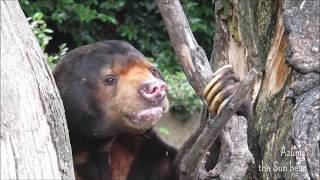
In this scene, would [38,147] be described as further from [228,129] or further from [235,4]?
[235,4]

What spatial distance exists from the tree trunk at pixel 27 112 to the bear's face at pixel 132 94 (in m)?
1.40

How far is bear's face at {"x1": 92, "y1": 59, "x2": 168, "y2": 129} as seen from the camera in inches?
160

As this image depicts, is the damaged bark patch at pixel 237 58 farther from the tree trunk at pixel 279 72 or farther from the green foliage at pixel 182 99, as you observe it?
the green foliage at pixel 182 99

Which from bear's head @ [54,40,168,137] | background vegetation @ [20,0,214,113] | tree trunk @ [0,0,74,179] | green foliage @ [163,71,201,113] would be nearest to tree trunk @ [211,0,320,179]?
bear's head @ [54,40,168,137]

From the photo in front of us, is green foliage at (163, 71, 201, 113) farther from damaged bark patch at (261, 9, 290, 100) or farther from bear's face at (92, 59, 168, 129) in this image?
damaged bark patch at (261, 9, 290, 100)

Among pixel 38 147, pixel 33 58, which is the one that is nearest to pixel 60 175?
pixel 38 147

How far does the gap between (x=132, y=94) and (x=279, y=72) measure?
882mm

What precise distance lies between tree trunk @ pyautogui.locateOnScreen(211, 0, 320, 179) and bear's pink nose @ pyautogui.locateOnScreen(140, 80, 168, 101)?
358 mm

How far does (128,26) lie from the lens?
9359mm

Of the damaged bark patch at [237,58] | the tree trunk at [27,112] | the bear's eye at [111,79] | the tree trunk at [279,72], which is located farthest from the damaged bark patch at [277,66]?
the tree trunk at [27,112]

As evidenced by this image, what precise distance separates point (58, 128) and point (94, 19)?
6.73 meters

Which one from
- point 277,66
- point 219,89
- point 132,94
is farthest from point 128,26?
point 219,89

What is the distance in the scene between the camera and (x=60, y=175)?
2.58 meters

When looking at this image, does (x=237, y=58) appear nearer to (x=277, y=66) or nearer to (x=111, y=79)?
(x=277, y=66)
